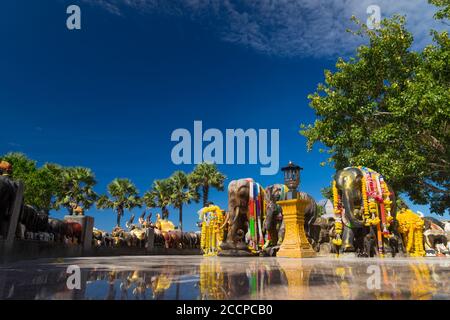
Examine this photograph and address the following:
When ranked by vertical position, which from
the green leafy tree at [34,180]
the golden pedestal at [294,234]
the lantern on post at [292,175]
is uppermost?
the green leafy tree at [34,180]

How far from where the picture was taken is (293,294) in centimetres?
241

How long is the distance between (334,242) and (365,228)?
3.88 feet

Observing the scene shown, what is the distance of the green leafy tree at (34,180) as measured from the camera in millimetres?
32719

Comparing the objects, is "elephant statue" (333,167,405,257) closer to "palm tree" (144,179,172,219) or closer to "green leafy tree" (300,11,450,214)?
"green leafy tree" (300,11,450,214)

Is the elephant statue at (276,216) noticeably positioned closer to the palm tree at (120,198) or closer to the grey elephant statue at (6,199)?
the grey elephant statue at (6,199)

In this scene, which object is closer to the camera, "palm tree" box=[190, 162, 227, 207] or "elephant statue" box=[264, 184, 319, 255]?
"elephant statue" box=[264, 184, 319, 255]

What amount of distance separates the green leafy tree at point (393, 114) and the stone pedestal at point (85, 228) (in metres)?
13.6

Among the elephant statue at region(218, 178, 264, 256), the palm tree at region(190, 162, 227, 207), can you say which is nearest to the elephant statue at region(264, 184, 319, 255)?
the elephant statue at region(218, 178, 264, 256)

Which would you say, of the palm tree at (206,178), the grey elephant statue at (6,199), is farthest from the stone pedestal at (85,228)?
the palm tree at (206,178)

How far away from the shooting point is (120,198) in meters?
44.1

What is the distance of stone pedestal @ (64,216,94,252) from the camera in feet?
47.6

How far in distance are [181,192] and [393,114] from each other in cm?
3027
